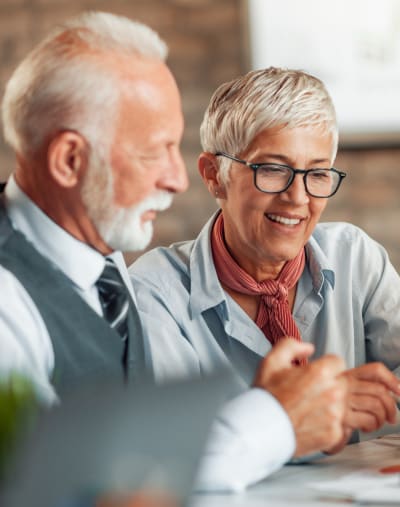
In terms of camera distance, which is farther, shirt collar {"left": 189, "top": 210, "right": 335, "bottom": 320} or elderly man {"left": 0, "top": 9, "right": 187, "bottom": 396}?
shirt collar {"left": 189, "top": 210, "right": 335, "bottom": 320}

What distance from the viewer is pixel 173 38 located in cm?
349

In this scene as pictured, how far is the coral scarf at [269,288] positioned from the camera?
1.76m

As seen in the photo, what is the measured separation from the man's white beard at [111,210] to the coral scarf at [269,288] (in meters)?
0.53

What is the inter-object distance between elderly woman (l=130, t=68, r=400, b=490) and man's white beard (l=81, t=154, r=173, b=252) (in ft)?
1.18

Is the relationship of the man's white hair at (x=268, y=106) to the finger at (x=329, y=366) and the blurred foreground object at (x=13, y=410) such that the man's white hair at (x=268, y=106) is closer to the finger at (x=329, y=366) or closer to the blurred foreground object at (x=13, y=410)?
the finger at (x=329, y=366)

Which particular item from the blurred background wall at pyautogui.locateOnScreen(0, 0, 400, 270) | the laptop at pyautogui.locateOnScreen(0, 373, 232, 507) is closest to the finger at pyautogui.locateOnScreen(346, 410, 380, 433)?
the laptop at pyautogui.locateOnScreen(0, 373, 232, 507)

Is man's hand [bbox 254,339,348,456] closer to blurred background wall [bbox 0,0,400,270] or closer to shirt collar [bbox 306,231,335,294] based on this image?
shirt collar [bbox 306,231,335,294]

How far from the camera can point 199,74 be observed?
3.48 m

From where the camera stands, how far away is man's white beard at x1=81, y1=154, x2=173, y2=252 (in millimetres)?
1242

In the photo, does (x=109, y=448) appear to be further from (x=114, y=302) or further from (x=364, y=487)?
(x=114, y=302)

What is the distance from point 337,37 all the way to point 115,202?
233cm

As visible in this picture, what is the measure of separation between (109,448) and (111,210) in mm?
670

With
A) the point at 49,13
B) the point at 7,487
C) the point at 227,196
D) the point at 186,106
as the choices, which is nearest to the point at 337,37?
the point at 186,106

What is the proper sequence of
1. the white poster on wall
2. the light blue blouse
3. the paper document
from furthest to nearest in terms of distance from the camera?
1. the white poster on wall
2. the light blue blouse
3. the paper document
